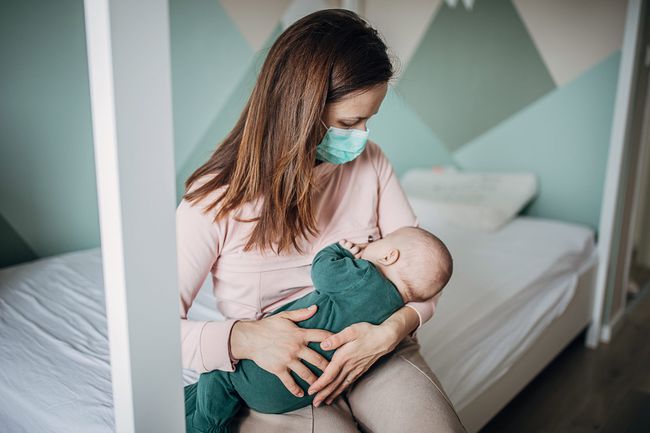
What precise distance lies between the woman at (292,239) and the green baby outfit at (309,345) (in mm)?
20

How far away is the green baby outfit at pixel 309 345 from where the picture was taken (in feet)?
3.06

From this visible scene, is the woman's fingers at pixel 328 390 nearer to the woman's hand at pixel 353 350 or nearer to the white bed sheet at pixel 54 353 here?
the woman's hand at pixel 353 350

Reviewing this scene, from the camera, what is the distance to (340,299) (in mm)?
979

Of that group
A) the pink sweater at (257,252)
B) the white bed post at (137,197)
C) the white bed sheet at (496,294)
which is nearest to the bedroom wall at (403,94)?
the white bed sheet at (496,294)

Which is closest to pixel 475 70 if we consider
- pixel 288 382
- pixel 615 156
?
pixel 615 156

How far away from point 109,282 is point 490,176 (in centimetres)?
225

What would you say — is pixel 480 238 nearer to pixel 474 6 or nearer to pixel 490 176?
pixel 490 176

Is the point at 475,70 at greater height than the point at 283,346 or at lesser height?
greater

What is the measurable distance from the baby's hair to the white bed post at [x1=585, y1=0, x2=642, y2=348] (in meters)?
1.48

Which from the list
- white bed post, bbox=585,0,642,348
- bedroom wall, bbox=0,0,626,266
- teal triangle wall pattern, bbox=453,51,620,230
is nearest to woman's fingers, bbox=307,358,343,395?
bedroom wall, bbox=0,0,626,266

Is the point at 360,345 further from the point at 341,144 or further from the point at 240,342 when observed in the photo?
the point at 341,144

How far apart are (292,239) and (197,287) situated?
206mm

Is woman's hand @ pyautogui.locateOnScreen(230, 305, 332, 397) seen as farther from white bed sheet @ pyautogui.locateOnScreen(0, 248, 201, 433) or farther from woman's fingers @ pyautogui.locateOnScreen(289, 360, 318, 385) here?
white bed sheet @ pyautogui.locateOnScreen(0, 248, 201, 433)

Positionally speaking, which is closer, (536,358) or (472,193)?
(536,358)
